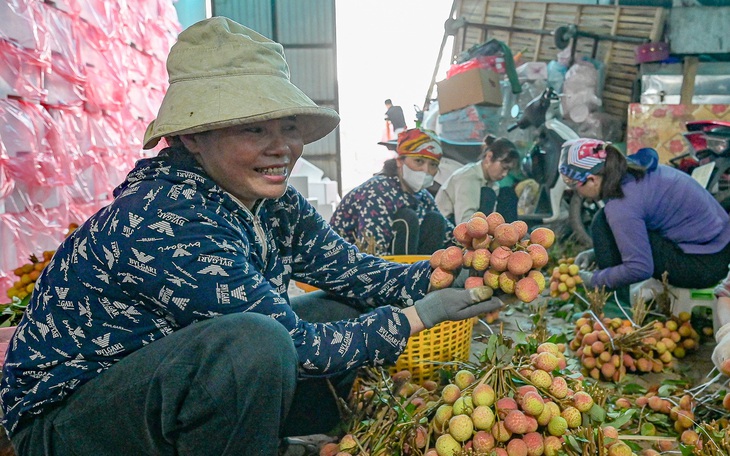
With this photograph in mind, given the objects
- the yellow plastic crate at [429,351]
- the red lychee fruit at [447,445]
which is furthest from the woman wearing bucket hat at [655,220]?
the red lychee fruit at [447,445]

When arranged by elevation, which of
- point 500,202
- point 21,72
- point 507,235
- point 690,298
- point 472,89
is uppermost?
point 21,72

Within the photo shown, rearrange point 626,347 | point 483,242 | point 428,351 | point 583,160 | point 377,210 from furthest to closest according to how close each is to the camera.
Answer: point 377,210
point 583,160
point 626,347
point 428,351
point 483,242

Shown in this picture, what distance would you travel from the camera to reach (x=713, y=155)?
12.3ft

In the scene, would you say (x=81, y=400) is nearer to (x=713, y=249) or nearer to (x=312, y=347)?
(x=312, y=347)

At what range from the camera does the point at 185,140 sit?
125cm

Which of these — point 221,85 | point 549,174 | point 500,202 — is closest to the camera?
point 221,85

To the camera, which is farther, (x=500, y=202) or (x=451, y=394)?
(x=500, y=202)

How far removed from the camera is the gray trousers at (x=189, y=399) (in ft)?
3.44

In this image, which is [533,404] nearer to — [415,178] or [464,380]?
[464,380]

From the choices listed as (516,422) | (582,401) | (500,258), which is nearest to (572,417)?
(582,401)

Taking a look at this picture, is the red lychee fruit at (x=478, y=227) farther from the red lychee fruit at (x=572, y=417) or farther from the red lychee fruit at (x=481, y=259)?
the red lychee fruit at (x=572, y=417)

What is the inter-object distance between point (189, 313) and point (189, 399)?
0.16 meters

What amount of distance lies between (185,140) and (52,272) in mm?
390

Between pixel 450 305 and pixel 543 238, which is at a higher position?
pixel 543 238
